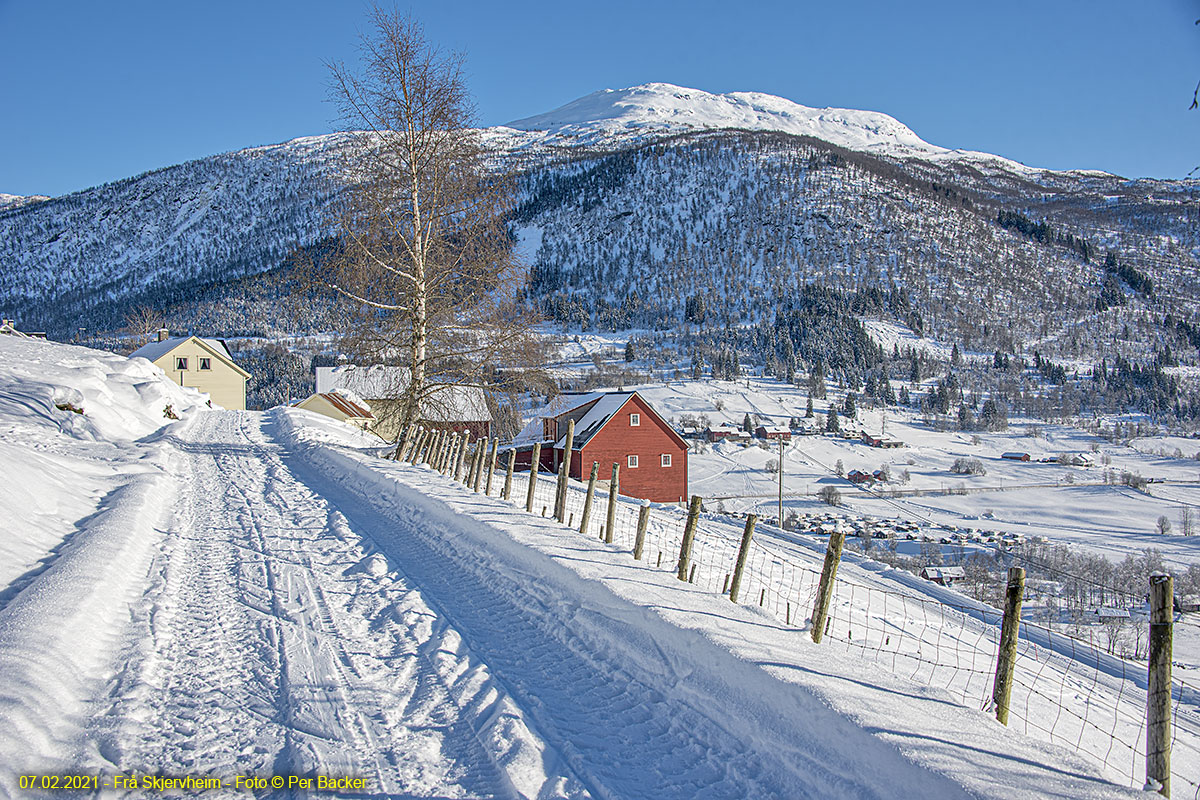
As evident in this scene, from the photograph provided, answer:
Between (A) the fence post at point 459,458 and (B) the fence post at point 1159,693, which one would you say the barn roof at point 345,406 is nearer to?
(A) the fence post at point 459,458

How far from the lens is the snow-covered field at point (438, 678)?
12.2 feet

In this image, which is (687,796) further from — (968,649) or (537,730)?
(968,649)

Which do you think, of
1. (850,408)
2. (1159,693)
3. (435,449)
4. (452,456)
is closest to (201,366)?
(435,449)

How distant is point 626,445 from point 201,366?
41.1 meters

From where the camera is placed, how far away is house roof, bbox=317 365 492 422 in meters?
17.2

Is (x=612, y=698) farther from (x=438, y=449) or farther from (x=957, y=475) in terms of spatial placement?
(x=957, y=475)

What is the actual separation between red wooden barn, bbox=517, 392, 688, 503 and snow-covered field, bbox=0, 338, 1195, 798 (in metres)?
33.6

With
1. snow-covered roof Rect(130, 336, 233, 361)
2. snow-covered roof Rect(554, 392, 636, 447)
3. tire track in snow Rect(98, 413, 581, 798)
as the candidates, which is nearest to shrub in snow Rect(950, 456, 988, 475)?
snow-covered roof Rect(554, 392, 636, 447)

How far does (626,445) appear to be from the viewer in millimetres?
43688

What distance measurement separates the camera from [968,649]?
1311 cm

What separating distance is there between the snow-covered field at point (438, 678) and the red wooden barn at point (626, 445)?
3358cm

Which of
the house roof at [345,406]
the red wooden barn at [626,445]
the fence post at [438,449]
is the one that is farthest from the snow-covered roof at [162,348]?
the fence post at [438,449]

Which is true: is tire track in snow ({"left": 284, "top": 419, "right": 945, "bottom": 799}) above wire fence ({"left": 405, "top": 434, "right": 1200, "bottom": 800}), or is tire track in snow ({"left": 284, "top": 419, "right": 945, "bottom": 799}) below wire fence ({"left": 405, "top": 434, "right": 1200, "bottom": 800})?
above

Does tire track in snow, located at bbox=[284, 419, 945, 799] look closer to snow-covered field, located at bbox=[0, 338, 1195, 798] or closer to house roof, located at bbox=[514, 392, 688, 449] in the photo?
snow-covered field, located at bbox=[0, 338, 1195, 798]
